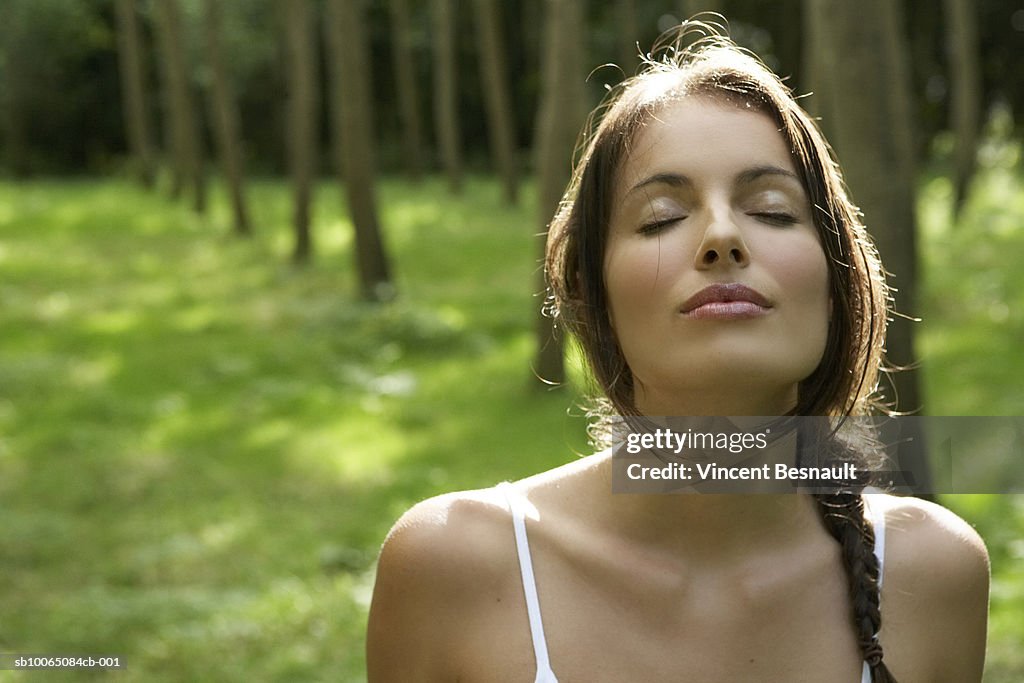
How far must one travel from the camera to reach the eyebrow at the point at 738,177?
2.30 meters

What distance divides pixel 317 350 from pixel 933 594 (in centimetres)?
1226

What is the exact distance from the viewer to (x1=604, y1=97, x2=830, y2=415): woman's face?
217 centimetres

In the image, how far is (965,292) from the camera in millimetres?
15242

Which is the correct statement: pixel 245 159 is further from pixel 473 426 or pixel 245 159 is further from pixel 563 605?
pixel 563 605

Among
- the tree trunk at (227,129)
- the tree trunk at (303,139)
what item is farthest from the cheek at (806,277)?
the tree trunk at (227,129)

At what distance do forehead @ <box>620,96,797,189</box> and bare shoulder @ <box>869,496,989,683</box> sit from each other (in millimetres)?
740

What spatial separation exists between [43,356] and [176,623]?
798 cm

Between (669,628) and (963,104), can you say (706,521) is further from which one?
(963,104)

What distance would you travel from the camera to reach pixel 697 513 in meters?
2.42

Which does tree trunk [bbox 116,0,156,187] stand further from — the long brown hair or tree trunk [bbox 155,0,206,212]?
the long brown hair

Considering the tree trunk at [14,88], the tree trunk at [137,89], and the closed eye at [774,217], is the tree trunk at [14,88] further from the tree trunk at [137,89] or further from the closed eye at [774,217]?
the closed eye at [774,217]

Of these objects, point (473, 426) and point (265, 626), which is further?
point (473, 426)

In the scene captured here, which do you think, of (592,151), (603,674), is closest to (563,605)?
(603,674)

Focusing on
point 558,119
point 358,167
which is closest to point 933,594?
point 558,119
